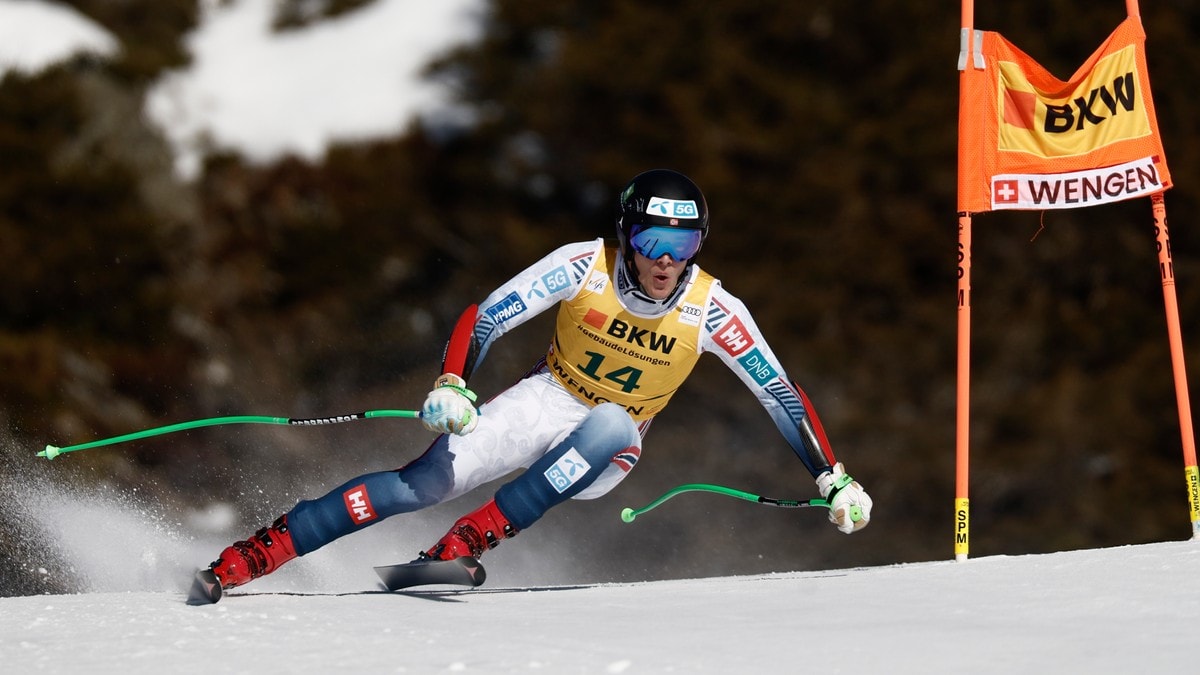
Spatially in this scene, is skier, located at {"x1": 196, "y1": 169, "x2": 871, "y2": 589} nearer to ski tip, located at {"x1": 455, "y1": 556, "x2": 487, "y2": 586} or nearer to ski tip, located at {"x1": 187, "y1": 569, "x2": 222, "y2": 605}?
ski tip, located at {"x1": 187, "y1": 569, "x2": 222, "y2": 605}

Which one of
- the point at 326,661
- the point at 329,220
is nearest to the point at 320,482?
the point at 329,220

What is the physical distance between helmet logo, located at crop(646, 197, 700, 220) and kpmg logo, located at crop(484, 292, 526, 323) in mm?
550

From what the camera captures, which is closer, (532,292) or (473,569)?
(473,569)

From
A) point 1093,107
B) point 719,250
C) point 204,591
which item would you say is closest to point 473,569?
point 204,591

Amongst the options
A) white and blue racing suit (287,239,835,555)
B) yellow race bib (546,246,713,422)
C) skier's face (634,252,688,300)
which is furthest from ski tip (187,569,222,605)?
skier's face (634,252,688,300)

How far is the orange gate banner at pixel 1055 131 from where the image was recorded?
6.23 meters

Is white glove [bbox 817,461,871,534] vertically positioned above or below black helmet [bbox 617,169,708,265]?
below

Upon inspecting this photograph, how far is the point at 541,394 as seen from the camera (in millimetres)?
5590

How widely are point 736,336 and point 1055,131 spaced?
1819mm

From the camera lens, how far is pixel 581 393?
222 inches

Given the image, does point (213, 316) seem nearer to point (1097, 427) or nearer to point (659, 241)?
point (1097, 427)

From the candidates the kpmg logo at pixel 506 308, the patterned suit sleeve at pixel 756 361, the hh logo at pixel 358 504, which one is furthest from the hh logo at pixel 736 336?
the hh logo at pixel 358 504

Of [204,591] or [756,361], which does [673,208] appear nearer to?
[756,361]

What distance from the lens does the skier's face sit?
5301 mm
